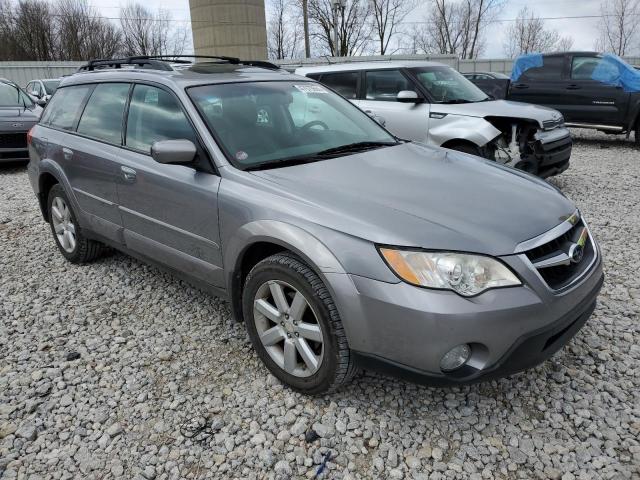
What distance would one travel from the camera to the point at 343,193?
2.52m

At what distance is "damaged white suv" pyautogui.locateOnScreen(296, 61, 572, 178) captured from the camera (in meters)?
6.23

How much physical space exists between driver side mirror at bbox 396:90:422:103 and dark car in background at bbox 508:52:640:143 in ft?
16.6

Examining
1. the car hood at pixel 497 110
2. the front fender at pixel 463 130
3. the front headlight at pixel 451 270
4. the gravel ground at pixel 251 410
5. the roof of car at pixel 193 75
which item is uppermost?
the roof of car at pixel 193 75

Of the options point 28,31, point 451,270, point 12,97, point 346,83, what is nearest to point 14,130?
point 12,97

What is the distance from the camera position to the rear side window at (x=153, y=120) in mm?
3121

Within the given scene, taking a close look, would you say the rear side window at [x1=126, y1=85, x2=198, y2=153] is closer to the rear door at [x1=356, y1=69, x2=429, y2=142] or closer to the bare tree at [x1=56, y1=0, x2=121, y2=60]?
the rear door at [x1=356, y1=69, x2=429, y2=142]

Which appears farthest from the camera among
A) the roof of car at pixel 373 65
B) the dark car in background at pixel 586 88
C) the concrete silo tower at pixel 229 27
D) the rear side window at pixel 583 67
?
the concrete silo tower at pixel 229 27

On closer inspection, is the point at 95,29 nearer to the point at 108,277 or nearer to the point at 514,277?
the point at 108,277

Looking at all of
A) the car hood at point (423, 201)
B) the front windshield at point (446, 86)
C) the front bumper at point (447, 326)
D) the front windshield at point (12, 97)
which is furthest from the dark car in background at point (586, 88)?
the front windshield at point (12, 97)

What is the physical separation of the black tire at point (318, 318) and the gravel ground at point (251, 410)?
0.14 meters

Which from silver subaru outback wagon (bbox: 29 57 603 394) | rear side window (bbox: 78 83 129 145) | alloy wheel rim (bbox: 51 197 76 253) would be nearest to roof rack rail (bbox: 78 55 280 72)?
silver subaru outback wagon (bbox: 29 57 603 394)

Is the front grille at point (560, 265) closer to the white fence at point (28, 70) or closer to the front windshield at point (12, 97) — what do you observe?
the front windshield at point (12, 97)

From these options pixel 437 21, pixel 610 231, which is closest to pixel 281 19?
pixel 437 21

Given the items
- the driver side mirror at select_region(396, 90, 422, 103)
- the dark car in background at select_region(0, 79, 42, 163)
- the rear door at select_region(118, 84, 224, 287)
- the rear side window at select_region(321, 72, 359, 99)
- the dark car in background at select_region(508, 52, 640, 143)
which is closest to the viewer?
the rear door at select_region(118, 84, 224, 287)
